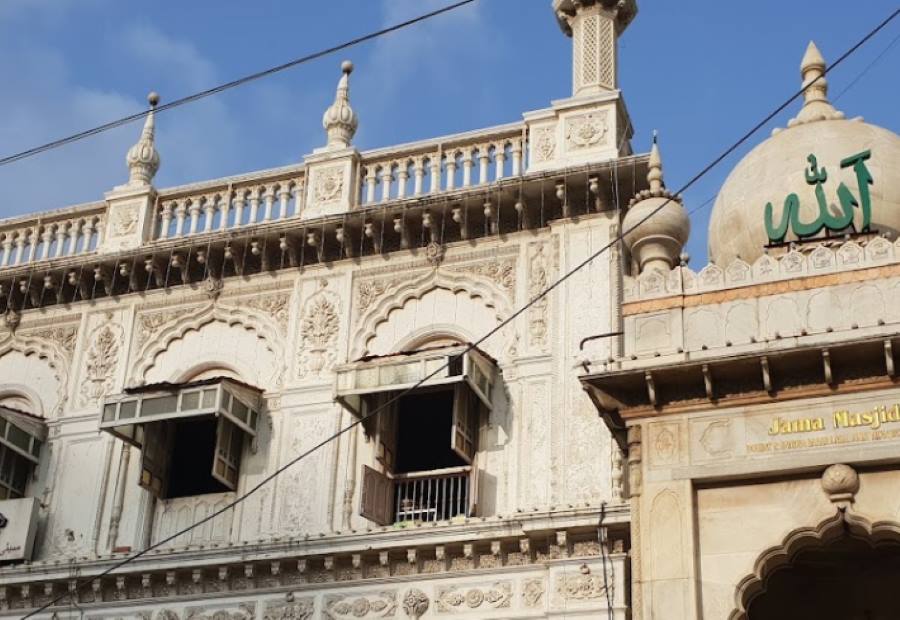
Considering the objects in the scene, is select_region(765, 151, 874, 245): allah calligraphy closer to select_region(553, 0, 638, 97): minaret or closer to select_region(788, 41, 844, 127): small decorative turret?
select_region(788, 41, 844, 127): small decorative turret

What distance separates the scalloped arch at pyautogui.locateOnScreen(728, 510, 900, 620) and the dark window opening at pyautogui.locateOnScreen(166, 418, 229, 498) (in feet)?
26.0

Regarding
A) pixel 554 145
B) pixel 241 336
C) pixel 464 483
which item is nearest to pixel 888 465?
pixel 464 483

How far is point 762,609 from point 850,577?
100cm

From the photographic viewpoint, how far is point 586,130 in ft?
62.1

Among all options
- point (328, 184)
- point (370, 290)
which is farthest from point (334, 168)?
point (370, 290)

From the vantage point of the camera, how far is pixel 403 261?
63.5ft

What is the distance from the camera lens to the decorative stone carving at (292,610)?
1725 cm

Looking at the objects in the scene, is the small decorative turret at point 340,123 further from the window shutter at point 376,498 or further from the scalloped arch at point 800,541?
the scalloped arch at point 800,541

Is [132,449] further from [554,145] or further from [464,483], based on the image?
[554,145]

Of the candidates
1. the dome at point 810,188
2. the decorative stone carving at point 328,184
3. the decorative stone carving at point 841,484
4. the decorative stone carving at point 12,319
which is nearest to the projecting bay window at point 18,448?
the decorative stone carving at point 12,319

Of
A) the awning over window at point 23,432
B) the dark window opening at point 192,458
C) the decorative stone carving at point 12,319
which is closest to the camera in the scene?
the dark window opening at point 192,458

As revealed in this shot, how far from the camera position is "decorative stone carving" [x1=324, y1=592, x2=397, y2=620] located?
17.0m

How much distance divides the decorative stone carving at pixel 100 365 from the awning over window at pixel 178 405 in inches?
46.4

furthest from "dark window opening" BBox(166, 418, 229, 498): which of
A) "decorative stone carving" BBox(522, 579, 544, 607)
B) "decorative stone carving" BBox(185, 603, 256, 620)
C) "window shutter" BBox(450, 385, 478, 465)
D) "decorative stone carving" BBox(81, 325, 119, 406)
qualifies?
"decorative stone carving" BBox(522, 579, 544, 607)
